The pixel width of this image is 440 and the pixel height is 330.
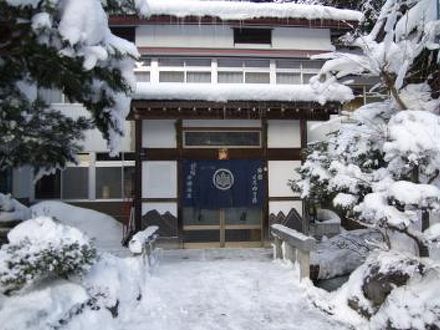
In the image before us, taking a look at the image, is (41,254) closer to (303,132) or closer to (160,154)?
(160,154)

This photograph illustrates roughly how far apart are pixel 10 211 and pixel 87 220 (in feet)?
21.2

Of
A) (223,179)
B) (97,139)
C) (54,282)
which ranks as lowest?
(54,282)

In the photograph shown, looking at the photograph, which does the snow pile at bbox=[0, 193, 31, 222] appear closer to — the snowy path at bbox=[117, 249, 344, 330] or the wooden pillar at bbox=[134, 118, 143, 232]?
the snowy path at bbox=[117, 249, 344, 330]

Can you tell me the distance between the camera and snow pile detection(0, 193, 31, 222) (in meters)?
9.45

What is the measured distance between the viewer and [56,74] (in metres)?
6.08

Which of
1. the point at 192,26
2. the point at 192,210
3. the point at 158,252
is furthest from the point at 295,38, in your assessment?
the point at 158,252

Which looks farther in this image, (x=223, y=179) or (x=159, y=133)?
(x=223, y=179)

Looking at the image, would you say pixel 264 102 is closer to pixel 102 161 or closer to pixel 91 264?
pixel 102 161

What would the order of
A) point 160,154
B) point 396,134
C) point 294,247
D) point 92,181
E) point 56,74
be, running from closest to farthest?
point 56,74 → point 396,134 → point 294,247 → point 160,154 → point 92,181

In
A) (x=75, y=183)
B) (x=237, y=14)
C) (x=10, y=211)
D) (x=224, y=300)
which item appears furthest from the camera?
(x=237, y=14)

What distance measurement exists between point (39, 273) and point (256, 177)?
9.46 meters

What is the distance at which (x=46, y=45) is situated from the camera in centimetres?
539

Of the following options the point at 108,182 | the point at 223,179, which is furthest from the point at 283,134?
the point at 108,182

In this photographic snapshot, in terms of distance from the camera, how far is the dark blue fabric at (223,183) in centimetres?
1550
